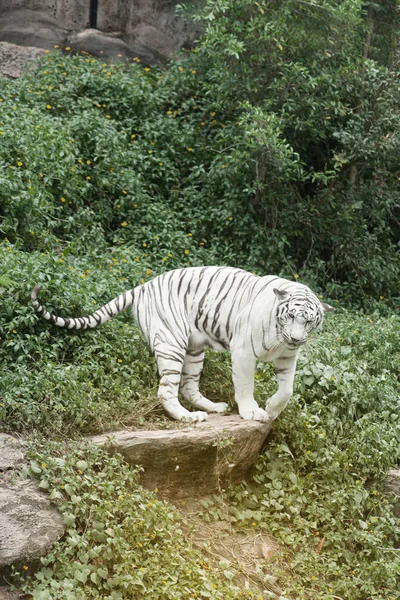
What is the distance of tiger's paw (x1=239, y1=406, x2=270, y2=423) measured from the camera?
219 inches

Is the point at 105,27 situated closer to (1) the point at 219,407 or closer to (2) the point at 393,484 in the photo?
(1) the point at 219,407

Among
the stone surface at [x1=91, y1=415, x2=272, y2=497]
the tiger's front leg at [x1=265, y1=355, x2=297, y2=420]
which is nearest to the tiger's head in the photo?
the tiger's front leg at [x1=265, y1=355, x2=297, y2=420]

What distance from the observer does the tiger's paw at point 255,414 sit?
555 centimetres

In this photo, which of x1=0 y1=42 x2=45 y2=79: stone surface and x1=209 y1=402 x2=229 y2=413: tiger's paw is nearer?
x1=209 y1=402 x2=229 y2=413: tiger's paw

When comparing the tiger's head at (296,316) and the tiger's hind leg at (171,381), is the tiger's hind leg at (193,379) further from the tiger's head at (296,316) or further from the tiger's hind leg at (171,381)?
the tiger's head at (296,316)

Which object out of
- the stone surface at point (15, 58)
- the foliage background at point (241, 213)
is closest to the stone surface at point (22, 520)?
the foliage background at point (241, 213)

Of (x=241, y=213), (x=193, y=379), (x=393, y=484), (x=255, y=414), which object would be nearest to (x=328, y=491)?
(x=393, y=484)

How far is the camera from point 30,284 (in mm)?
5953

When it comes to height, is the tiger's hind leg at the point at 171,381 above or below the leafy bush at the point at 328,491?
above

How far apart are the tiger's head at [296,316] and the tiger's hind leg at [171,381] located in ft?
2.81

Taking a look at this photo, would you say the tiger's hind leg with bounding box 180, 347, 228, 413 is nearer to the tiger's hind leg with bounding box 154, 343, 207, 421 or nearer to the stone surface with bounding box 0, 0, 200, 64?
the tiger's hind leg with bounding box 154, 343, 207, 421

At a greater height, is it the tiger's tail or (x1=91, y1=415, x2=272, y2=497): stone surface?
the tiger's tail

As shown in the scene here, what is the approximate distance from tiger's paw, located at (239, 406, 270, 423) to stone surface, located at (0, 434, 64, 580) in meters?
1.57

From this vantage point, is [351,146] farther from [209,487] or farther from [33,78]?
[209,487]
